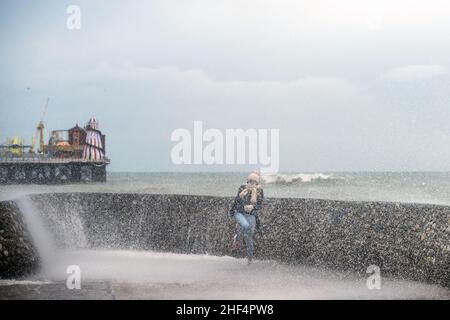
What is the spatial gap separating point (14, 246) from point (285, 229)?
6459mm

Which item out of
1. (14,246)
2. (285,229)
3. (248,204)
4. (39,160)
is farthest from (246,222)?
(39,160)

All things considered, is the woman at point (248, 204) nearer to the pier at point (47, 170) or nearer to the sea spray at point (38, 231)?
the sea spray at point (38, 231)

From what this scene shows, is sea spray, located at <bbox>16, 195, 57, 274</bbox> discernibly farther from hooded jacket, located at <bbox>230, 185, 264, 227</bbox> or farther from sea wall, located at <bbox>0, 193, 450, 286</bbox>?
hooded jacket, located at <bbox>230, 185, 264, 227</bbox>

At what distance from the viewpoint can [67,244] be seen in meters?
19.5

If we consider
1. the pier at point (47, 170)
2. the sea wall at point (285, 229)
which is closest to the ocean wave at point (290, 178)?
the pier at point (47, 170)

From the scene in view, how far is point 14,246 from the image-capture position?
47.6ft

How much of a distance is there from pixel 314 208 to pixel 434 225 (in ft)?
11.7

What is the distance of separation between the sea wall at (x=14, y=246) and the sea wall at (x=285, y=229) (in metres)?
3.45

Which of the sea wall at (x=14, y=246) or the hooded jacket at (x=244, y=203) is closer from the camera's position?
the sea wall at (x=14, y=246)

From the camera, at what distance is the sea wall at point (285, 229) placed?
13.2 metres

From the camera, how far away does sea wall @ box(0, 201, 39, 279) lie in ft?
45.3

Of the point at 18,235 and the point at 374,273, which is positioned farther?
the point at 18,235
